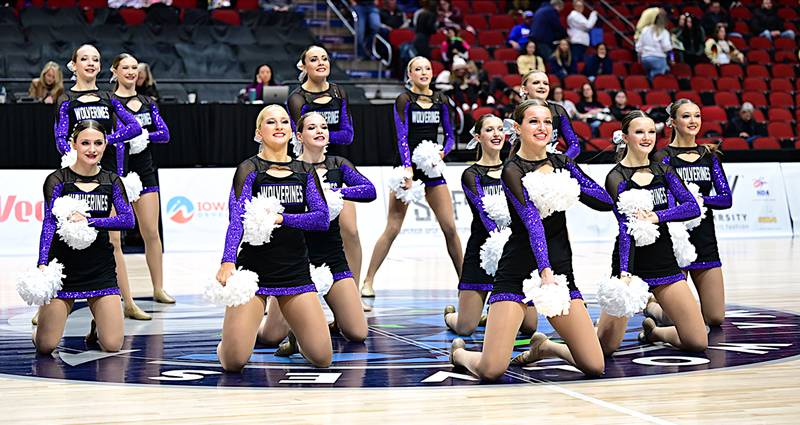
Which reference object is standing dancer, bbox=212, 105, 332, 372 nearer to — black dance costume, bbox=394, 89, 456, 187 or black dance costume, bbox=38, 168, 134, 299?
black dance costume, bbox=38, 168, 134, 299

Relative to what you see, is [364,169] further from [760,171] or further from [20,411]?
[20,411]

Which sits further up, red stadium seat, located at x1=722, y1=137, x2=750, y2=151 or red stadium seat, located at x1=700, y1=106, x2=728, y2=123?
red stadium seat, located at x1=700, y1=106, x2=728, y2=123

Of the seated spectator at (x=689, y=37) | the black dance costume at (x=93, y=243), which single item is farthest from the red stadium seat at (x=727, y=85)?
the black dance costume at (x=93, y=243)

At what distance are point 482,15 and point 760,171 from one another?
5.12 meters

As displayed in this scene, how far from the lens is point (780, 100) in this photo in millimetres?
15992

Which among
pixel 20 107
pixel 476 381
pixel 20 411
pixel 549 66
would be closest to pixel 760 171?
pixel 549 66

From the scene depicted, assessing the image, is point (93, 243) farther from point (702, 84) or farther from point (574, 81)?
point (702, 84)

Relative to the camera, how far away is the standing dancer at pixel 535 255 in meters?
4.57

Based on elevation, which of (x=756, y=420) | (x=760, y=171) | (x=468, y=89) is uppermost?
(x=468, y=89)

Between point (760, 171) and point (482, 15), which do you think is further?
point (482, 15)

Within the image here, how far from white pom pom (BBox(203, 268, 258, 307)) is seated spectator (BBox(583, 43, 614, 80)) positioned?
37.8 ft

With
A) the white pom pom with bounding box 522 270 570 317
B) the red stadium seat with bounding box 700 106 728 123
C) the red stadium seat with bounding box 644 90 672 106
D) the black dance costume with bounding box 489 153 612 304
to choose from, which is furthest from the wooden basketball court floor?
the red stadium seat with bounding box 644 90 672 106

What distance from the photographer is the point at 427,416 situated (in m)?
3.97

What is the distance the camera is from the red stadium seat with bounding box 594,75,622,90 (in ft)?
50.1
